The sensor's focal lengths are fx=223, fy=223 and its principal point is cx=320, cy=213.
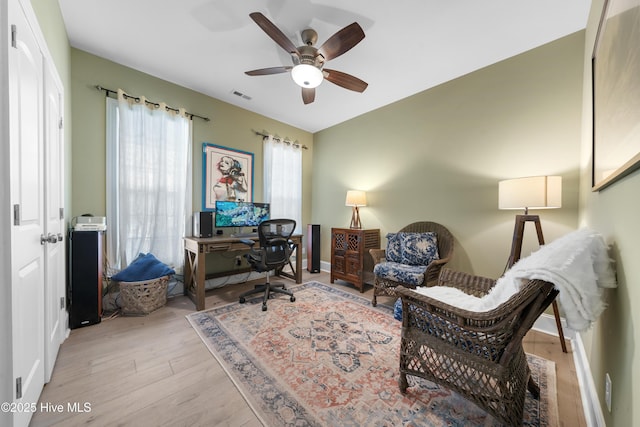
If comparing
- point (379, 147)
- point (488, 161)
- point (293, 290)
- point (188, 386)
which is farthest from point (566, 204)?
point (188, 386)

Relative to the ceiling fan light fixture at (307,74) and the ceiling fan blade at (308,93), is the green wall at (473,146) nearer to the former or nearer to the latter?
the ceiling fan blade at (308,93)

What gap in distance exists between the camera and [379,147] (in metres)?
3.39

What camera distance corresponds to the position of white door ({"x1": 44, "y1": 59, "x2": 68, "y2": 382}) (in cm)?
136

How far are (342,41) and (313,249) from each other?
2.96 metres

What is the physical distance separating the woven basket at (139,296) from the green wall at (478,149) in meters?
2.88

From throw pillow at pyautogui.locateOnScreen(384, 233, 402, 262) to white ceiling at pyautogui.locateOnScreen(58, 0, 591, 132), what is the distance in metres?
1.90

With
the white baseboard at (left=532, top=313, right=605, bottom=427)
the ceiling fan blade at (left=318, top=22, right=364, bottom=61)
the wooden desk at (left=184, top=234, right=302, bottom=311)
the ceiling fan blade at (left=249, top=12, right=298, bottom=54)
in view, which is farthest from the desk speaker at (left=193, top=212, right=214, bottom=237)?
the white baseboard at (left=532, top=313, right=605, bottom=427)

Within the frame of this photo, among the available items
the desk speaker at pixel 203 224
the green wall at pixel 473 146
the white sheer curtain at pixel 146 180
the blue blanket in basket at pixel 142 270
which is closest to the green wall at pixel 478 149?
the green wall at pixel 473 146

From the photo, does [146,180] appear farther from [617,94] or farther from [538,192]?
[538,192]

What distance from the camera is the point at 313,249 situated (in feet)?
12.8

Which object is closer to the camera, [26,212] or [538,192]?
[26,212]

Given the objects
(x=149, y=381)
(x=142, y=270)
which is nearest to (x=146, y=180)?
(x=142, y=270)

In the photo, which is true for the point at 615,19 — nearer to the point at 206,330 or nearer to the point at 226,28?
the point at 226,28

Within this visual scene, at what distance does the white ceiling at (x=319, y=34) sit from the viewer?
1718 mm
